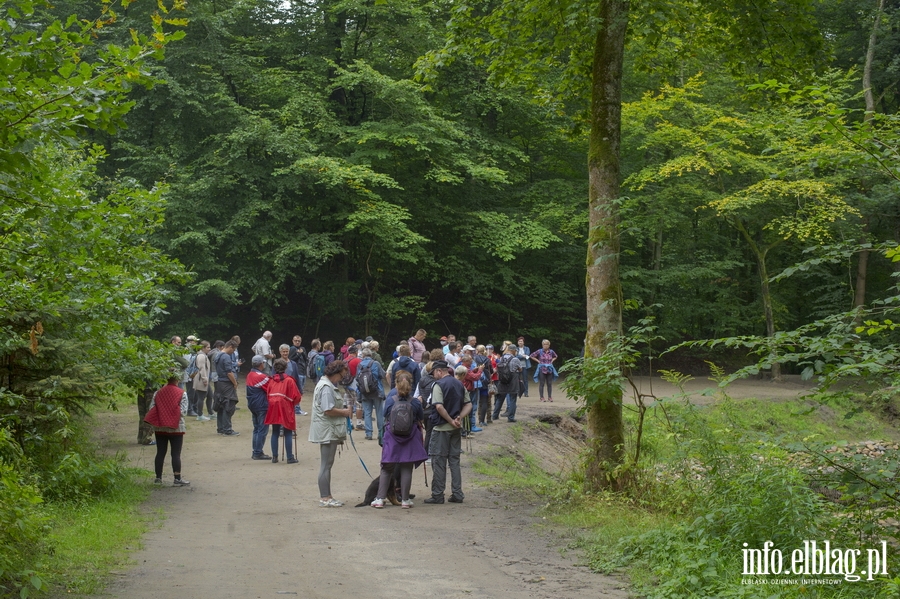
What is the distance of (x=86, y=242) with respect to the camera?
780cm

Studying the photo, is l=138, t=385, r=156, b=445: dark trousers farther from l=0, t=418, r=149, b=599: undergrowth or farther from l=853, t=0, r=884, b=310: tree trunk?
l=853, t=0, r=884, b=310: tree trunk

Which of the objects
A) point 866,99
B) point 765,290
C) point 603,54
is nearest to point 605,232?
point 603,54

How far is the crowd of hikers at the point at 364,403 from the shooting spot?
10.9 metres

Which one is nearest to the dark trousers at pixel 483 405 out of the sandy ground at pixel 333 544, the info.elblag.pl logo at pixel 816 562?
the sandy ground at pixel 333 544

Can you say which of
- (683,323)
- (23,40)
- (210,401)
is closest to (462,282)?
(683,323)

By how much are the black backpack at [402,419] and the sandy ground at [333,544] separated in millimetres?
1035

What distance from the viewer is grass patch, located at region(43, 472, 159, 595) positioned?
6.92 meters

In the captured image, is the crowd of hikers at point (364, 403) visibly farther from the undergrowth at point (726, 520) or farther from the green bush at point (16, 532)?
the green bush at point (16, 532)

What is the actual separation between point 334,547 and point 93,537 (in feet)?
8.09

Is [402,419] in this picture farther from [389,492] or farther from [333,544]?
[333,544]

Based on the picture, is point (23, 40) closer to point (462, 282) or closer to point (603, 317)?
point (603, 317)

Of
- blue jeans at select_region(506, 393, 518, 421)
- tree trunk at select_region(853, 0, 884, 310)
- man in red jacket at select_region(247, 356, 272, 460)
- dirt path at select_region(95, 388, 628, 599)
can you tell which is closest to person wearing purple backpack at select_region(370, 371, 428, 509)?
dirt path at select_region(95, 388, 628, 599)

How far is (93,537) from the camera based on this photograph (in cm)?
845

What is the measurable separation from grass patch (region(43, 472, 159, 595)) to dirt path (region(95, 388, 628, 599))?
0.70ft
